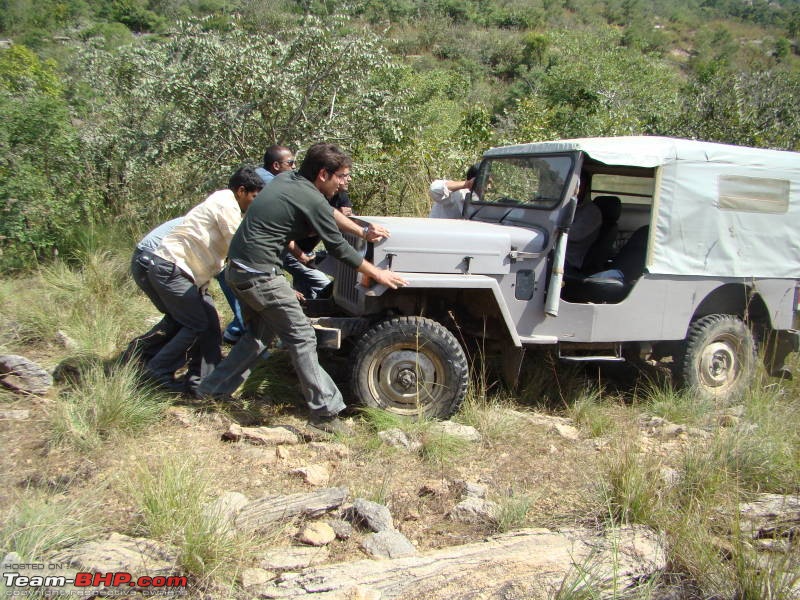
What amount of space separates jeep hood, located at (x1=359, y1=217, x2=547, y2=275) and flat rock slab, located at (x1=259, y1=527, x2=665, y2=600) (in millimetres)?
1780

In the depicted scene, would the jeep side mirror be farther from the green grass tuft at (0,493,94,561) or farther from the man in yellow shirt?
the green grass tuft at (0,493,94,561)

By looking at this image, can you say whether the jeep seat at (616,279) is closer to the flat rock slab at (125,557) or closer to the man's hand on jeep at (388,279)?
the man's hand on jeep at (388,279)

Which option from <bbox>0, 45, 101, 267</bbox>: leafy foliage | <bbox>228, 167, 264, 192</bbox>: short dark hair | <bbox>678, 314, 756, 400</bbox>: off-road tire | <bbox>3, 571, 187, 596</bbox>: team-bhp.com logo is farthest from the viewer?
<bbox>0, 45, 101, 267</bbox>: leafy foliage

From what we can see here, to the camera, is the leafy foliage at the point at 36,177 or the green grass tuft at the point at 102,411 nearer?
the green grass tuft at the point at 102,411

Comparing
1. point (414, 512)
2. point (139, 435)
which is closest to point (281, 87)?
point (139, 435)

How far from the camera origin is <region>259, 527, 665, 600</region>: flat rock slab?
2480mm

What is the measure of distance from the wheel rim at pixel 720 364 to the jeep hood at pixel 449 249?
1751 mm

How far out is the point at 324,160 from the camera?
3.89 metres

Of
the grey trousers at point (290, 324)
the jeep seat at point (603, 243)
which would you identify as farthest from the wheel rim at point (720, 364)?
the grey trousers at point (290, 324)

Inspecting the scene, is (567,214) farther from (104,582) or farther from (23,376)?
(23,376)

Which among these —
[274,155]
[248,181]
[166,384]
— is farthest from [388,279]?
[274,155]

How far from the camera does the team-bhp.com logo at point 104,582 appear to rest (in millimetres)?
2260

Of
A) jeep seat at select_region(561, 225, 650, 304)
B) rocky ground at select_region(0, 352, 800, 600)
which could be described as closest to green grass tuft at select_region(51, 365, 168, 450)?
rocky ground at select_region(0, 352, 800, 600)

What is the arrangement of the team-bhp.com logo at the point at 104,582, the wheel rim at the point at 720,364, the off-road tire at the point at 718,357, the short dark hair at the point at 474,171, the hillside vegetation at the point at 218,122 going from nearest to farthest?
the team-bhp.com logo at the point at 104,582 → the off-road tire at the point at 718,357 → the wheel rim at the point at 720,364 → the short dark hair at the point at 474,171 → the hillside vegetation at the point at 218,122
